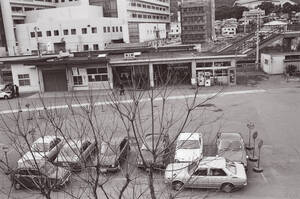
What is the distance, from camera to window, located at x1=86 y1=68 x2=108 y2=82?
31000 mm

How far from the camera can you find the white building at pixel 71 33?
58.8 metres

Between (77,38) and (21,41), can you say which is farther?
(21,41)

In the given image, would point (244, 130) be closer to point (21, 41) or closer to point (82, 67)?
point (82, 67)

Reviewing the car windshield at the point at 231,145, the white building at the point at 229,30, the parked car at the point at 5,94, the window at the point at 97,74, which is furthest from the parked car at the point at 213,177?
the white building at the point at 229,30

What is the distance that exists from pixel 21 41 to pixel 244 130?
55.3m

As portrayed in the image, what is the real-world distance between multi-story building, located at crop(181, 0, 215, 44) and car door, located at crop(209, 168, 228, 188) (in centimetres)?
6528

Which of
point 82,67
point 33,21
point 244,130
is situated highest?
point 33,21

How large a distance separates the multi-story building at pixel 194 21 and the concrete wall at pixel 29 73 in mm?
47829

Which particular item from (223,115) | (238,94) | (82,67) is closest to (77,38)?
(82,67)

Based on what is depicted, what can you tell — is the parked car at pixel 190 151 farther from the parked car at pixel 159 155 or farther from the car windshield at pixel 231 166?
the car windshield at pixel 231 166

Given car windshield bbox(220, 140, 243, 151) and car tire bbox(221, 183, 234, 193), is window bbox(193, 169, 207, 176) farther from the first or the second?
car windshield bbox(220, 140, 243, 151)

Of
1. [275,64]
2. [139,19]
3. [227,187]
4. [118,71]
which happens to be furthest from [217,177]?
Answer: [139,19]

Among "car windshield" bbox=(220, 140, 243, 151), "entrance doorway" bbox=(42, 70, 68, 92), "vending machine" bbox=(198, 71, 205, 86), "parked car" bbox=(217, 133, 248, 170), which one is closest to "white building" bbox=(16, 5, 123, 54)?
"entrance doorway" bbox=(42, 70, 68, 92)

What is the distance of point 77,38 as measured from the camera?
59.4 metres
